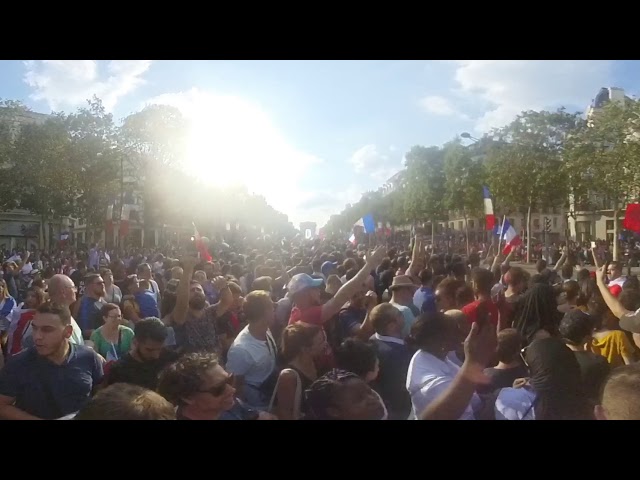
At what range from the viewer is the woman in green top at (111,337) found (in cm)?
584

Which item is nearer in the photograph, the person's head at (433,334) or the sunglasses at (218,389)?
the sunglasses at (218,389)

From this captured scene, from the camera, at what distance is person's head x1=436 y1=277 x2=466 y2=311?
6789mm

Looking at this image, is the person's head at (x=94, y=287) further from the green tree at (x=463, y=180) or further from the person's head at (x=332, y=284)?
the green tree at (x=463, y=180)

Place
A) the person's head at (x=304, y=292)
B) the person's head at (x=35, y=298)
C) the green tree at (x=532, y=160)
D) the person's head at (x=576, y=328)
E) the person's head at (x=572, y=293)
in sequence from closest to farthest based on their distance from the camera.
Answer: the person's head at (x=576, y=328)
the person's head at (x=304, y=292)
the person's head at (x=572, y=293)
the person's head at (x=35, y=298)
the green tree at (x=532, y=160)

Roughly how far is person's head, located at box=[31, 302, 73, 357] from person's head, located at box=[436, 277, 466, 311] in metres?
3.90

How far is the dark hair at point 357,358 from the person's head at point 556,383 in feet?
3.07

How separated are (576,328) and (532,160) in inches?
1204

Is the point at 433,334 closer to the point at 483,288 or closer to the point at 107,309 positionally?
the point at 483,288

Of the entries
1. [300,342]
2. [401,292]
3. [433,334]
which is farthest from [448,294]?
[300,342]

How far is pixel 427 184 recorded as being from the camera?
5075 cm

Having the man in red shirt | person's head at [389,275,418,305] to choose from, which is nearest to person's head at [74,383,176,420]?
the man in red shirt

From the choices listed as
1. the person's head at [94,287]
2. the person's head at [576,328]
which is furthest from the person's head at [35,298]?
the person's head at [576,328]

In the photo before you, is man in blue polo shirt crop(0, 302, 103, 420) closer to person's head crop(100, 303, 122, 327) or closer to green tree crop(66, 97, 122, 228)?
person's head crop(100, 303, 122, 327)
